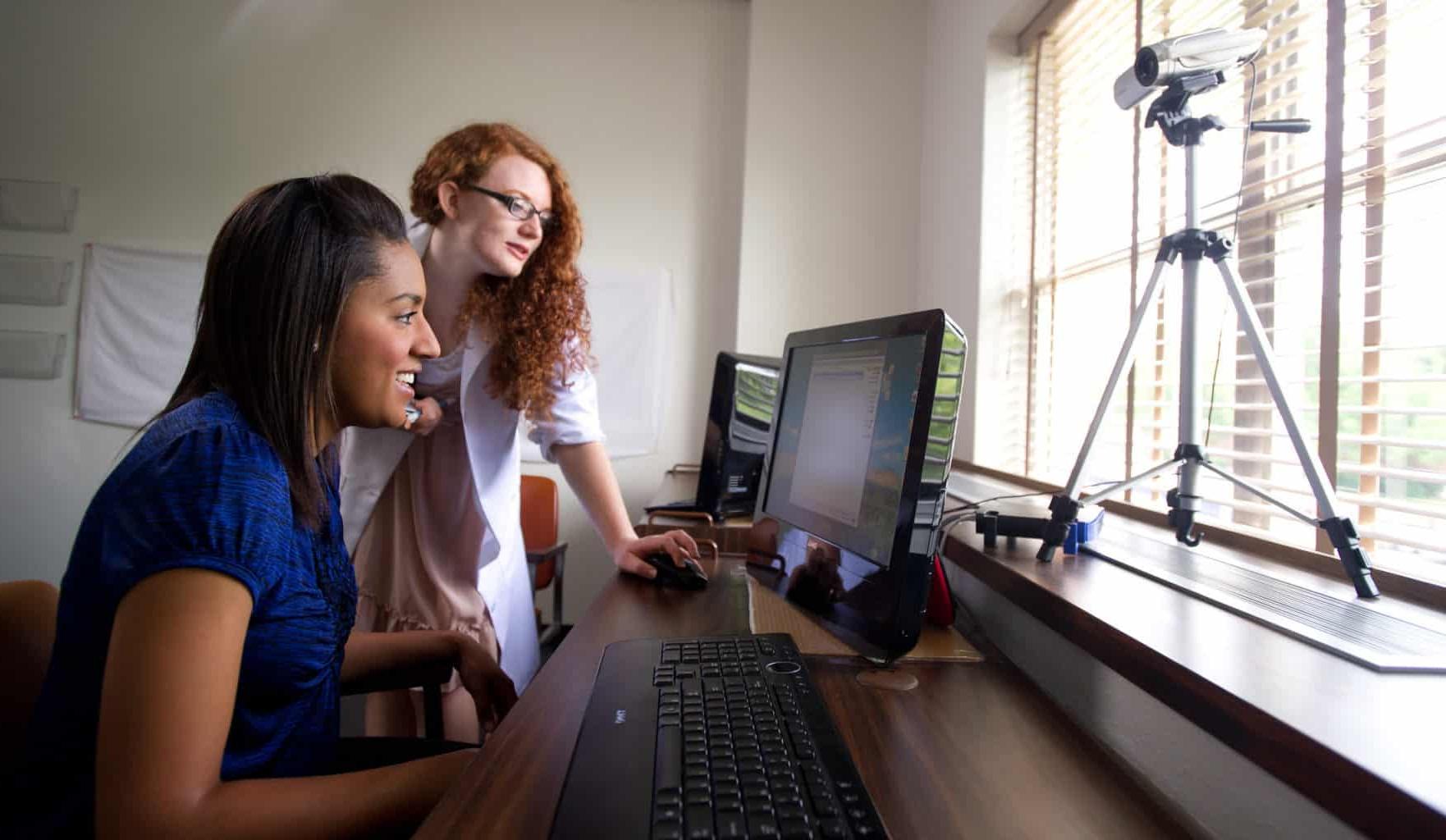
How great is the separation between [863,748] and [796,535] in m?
0.38

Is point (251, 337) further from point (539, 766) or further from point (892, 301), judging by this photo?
point (892, 301)

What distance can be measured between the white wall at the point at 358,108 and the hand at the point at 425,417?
192 centimetres

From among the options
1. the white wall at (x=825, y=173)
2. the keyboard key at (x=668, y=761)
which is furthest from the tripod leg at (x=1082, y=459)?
the white wall at (x=825, y=173)

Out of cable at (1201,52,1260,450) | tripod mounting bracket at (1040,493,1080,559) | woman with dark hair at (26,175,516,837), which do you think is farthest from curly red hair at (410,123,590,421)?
cable at (1201,52,1260,450)

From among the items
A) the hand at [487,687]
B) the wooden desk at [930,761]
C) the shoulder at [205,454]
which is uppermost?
the shoulder at [205,454]

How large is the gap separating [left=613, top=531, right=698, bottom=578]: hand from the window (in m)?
0.71

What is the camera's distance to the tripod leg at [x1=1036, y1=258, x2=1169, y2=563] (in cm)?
113

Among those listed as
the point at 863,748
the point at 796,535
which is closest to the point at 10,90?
the point at 796,535

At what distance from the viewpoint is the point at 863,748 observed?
26.7 inches

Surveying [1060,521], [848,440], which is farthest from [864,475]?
[1060,521]

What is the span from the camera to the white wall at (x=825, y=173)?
10.4ft

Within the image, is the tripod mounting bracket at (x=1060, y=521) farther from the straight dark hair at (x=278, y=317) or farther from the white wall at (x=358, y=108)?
the white wall at (x=358, y=108)

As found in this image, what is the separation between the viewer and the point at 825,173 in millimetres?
3188

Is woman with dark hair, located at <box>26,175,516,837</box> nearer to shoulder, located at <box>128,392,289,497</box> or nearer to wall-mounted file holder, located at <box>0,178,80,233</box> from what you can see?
shoulder, located at <box>128,392,289,497</box>
